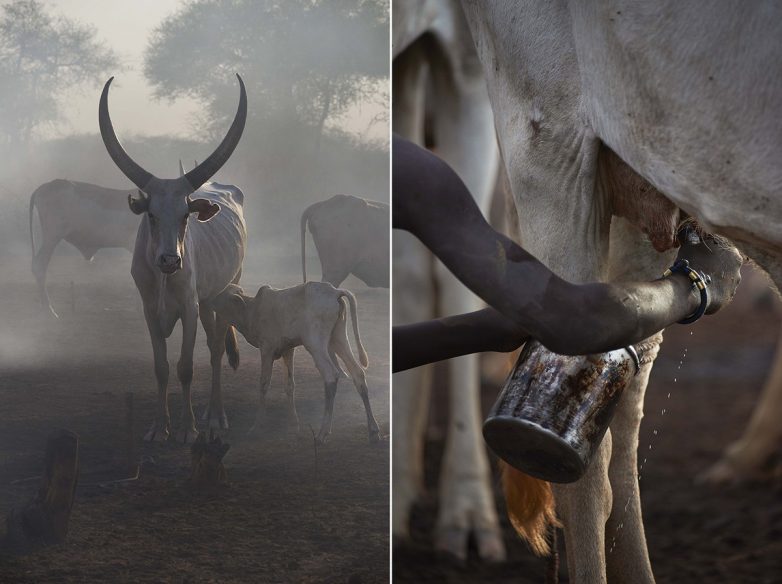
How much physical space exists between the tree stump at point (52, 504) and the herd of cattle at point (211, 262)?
131 millimetres

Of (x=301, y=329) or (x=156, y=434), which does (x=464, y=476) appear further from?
(x=156, y=434)

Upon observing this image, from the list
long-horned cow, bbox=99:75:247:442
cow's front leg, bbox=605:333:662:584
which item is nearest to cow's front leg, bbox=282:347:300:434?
long-horned cow, bbox=99:75:247:442

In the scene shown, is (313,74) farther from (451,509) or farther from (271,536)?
(451,509)

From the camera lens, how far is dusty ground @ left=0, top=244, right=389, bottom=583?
1.72m

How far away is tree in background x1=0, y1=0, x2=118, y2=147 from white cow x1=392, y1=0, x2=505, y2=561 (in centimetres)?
110

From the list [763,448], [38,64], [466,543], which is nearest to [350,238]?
[38,64]

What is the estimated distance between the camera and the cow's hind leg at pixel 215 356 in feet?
5.97

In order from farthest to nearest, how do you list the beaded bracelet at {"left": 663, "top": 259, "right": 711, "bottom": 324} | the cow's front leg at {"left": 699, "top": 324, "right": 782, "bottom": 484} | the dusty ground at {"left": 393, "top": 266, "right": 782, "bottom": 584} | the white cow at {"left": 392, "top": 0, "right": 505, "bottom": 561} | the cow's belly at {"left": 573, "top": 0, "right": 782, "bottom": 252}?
the cow's front leg at {"left": 699, "top": 324, "right": 782, "bottom": 484} → the white cow at {"left": 392, "top": 0, "right": 505, "bottom": 561} → the dusty ground at {"left": 393, "top": 266, "right": 782, "bottom": 584} → the beaded bracelet at {"left": 663, "top": 259, "right": 711, "bottom": 324} → the cow's belly at {"left": 573, "top": 0, "right": 782, "bottom": 252}

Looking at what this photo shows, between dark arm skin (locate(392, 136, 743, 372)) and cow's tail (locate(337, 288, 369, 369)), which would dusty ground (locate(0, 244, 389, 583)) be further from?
dark arm skin (locate(392, 136, 743, 372))

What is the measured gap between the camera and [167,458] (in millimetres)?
1787

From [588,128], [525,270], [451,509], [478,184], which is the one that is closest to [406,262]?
[478,184]

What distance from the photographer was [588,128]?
163 cm

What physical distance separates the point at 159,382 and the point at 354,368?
35 centimetres

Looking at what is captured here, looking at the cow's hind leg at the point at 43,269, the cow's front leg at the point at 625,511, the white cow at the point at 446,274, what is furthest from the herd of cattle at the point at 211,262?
the white cow at the point at 446,274
